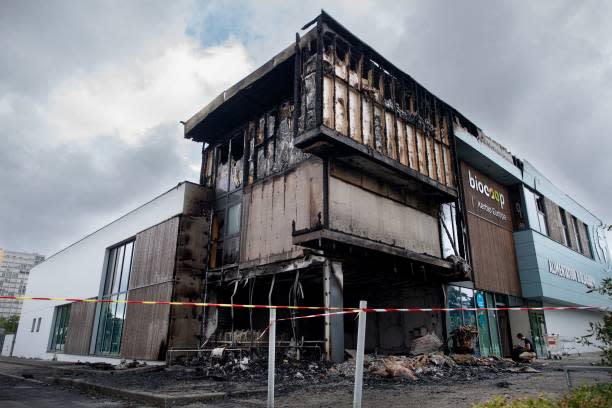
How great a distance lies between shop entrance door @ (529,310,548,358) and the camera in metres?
20.5

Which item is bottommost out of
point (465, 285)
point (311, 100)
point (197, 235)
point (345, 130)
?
point (465, 285)

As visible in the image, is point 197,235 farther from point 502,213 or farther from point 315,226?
point 502,213

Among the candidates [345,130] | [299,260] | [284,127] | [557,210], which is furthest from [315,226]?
[557,210]

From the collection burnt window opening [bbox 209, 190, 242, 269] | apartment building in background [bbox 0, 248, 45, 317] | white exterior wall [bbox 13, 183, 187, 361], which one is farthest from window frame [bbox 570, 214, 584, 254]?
apartment building in background [bbox 0, 248, 45, 317]

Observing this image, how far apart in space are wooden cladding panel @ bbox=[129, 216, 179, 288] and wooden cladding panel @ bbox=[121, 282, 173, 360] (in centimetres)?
39

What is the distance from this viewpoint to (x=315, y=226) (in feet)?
41.1

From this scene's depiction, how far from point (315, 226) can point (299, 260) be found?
1.33 metres

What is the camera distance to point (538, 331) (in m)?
20.9

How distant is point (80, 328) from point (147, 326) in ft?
25.9

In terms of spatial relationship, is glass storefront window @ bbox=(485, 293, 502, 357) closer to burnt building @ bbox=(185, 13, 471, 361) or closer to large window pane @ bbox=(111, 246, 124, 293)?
burnt building @ bbox=(185, 13, 471, 361)

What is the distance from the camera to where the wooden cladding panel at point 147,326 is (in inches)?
581

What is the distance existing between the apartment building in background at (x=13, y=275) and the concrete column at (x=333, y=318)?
178186 millimetres

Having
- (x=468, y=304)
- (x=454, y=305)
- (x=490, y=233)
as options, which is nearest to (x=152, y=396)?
(x=454, y=305)

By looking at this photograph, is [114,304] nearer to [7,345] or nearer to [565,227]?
[7,345]
